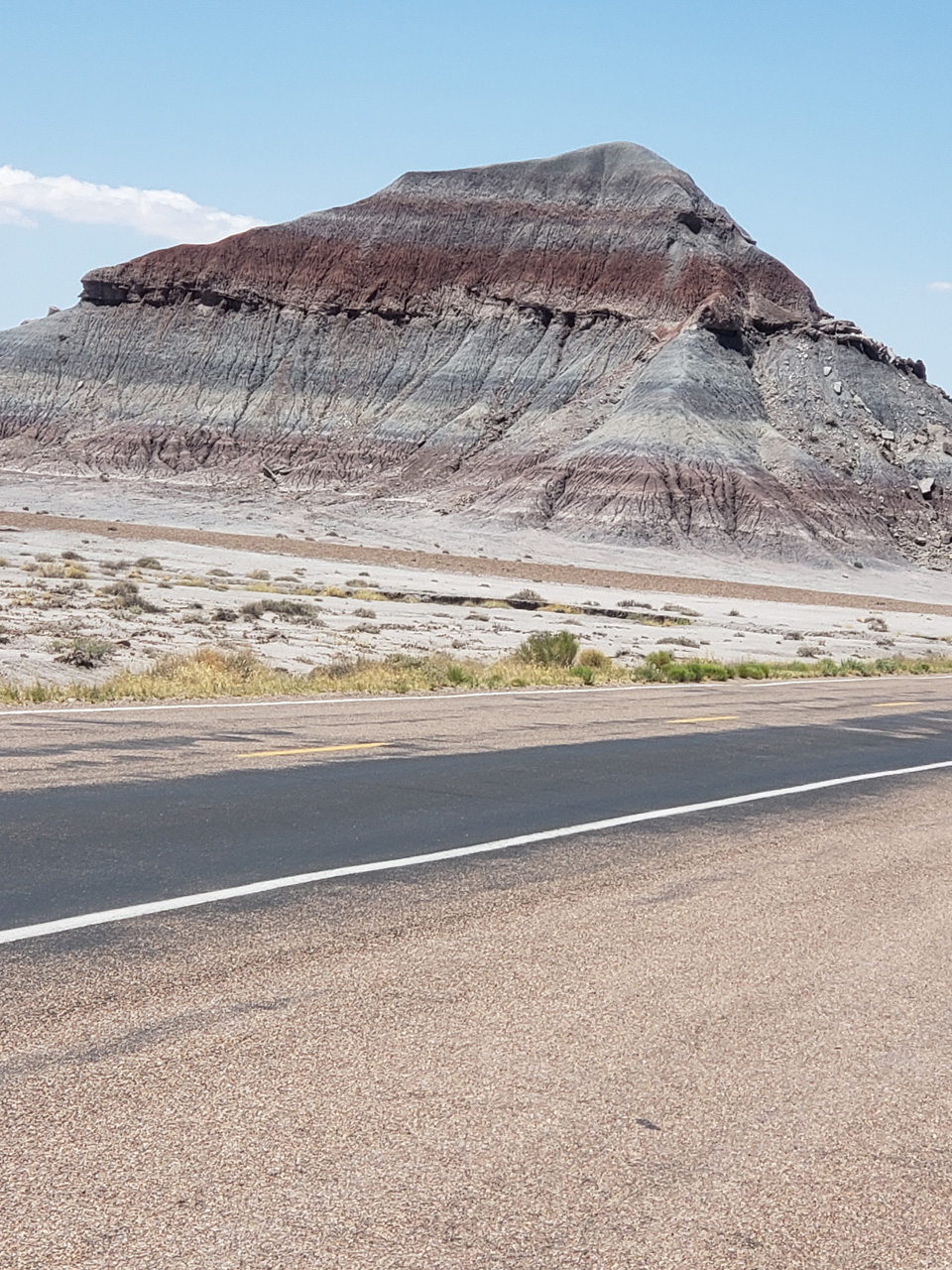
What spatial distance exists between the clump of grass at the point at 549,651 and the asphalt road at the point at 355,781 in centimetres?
603

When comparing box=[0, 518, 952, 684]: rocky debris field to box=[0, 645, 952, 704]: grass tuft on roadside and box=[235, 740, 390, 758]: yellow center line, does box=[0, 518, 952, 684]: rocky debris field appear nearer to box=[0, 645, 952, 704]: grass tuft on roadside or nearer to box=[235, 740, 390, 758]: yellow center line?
box=[0, 645, 952, 704]: grass tuft on roadside

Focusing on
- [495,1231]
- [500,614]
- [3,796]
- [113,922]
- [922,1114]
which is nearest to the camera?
[495,1231]

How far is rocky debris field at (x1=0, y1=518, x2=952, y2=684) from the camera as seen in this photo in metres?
24.7

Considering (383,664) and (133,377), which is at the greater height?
(133,377)

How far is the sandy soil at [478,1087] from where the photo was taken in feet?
11.9

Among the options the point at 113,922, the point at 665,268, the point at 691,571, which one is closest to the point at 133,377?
the point at 665,268

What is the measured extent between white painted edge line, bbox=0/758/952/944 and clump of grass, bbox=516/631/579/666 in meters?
12.8

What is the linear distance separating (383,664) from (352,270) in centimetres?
9232

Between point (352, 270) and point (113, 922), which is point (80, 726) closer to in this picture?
point (113, 922)

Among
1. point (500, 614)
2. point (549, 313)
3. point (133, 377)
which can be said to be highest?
point (549, 313)

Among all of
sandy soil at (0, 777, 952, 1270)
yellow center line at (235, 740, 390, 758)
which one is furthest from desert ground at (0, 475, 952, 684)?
sandy soil at (0, 777, 952, 1270)

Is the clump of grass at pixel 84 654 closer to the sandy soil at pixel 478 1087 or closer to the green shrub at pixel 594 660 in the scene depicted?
the green shrub at pixel 594 660

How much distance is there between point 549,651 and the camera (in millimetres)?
25391

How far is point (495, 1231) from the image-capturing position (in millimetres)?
3625
